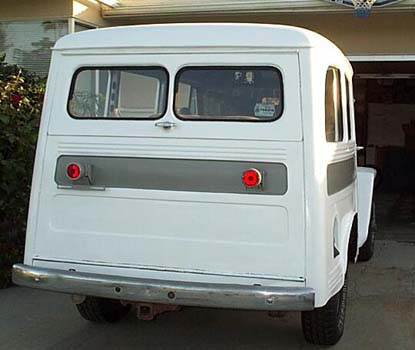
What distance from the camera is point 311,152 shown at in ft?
12.9

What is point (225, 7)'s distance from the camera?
9.43m

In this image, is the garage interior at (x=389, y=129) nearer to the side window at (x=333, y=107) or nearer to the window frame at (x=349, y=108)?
the window frame at (x=349, y=108)

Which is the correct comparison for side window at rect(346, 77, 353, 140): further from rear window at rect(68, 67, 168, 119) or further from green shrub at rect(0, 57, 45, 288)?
green shrub at rect(0, 57, 45, 288)

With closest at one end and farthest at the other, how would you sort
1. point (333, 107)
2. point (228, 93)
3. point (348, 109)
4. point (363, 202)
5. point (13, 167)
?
point (228, 93) < point (333, 107) < point (348, 109) < point (13, 167) < point (363, 202)

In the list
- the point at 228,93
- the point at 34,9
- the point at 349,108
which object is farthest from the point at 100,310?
the point at 34,9

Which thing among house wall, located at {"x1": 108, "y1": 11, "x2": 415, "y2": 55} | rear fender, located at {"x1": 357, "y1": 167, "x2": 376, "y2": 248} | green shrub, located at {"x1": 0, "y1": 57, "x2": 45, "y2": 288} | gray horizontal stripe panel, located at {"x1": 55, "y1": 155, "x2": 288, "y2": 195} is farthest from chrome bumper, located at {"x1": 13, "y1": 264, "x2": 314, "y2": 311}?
house wall, located at {"x1": 108, "y1": 11, "x2": 415, "y2": 55}

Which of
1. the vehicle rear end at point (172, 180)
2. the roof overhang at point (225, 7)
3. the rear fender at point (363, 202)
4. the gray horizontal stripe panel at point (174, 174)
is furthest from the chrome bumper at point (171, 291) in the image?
the roof overhang at point (225, 7)

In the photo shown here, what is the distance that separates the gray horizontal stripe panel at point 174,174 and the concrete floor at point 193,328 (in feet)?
4.63

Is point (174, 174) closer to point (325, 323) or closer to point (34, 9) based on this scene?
point (325, 323)

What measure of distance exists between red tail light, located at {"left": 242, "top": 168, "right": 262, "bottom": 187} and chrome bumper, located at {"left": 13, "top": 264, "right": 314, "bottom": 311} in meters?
0.64

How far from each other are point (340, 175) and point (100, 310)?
7.29 ft

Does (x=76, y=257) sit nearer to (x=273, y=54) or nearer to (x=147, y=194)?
(x=147, y=194)

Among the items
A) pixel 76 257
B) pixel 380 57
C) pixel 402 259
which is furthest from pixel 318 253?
pixel 380 57

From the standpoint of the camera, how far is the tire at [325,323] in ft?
14.8
